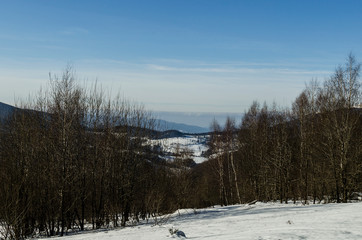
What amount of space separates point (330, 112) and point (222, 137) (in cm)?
1558

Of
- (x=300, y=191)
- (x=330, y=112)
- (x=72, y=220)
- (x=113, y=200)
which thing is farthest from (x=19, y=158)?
(x=300, y=191)

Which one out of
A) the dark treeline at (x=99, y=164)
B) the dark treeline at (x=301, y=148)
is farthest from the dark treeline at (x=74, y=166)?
the dark treeline at (x=301, y=148)

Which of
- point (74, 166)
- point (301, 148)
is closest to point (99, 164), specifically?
point (74, 166)

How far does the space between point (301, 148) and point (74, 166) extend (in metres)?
20.4

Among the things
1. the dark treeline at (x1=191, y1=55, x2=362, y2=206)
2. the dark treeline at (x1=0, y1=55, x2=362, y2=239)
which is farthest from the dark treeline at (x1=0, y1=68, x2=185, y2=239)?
the dark treeline at (x1=191, y1=55, x2=362, y2=206)

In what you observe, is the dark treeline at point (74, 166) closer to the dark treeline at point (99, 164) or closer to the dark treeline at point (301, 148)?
the dark treeline at point (99, 164)

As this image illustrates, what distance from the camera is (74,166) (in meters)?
17.6

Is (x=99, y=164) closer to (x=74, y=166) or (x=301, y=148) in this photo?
(x=74, y=166)

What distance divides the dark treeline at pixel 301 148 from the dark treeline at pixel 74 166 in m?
13.4

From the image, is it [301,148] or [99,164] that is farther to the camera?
[301,148]

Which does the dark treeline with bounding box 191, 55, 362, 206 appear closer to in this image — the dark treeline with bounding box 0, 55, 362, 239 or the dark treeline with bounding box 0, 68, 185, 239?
the dark treeline with bounding box 0, 55, 362, 239

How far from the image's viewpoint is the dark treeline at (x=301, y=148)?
72.1 ft

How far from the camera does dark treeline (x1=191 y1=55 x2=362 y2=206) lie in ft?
72.1

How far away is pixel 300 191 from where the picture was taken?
28.3 m
